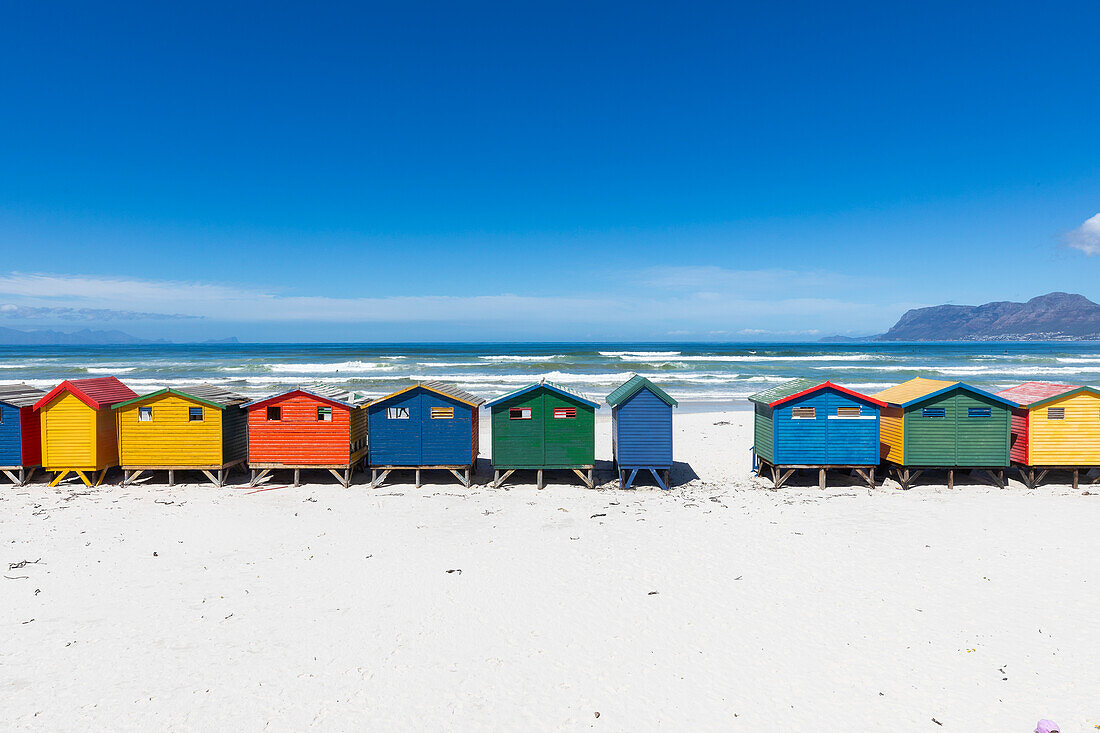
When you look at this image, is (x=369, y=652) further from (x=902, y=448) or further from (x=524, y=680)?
(x=902, y=448)

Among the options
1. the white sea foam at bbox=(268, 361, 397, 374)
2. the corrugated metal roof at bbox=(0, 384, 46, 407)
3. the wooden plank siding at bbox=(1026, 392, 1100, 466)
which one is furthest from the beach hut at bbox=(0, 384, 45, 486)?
the white sea foam at bbox=(268, 361, 397, 374)

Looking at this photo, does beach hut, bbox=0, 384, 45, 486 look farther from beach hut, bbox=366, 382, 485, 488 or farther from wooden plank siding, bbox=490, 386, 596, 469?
wooden plank siding, bbox=490, 386, 596, 469

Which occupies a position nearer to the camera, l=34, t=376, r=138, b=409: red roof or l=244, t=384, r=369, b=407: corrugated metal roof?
l=34, t=376, r=138, b=409: red roof

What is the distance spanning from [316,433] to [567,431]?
6.85 metres

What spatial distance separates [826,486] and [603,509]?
6.72 m

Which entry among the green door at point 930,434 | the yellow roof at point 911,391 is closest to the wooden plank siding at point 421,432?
the yellow roof at point 911,391

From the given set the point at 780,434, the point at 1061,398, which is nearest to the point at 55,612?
the point at 780,434

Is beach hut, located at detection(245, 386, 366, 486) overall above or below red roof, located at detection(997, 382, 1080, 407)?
below

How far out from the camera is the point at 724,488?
15.3 meters

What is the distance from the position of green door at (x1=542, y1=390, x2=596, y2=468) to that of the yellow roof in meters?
8.36

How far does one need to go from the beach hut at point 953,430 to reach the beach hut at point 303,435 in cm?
1481

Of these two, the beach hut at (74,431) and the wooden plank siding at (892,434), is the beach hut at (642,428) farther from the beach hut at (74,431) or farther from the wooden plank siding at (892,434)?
the beach hut at (74,431)

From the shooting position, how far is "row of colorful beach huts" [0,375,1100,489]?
578 inches

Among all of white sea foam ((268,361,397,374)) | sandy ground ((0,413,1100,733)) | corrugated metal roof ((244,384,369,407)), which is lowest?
sandy ground ((0,413,1100,733))
